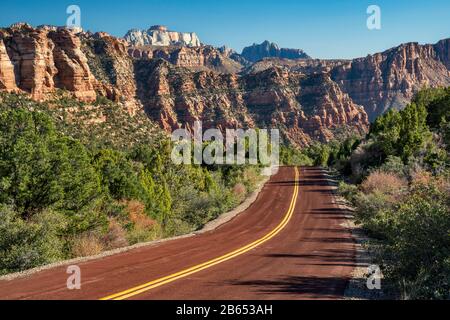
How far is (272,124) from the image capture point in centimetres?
16538

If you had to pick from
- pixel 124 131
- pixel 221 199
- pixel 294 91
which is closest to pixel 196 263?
pixel 221 199

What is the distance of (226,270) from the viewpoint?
1170cm

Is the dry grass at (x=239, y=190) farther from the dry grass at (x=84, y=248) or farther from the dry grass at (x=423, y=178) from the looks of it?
the dry grass at (x=84, y=248)

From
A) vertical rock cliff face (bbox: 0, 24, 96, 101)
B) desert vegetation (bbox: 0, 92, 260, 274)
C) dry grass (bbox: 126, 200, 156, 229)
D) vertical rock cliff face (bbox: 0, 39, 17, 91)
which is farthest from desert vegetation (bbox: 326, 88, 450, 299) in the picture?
vertical rock cliff face (bbox: 0, 39, 17, 91)

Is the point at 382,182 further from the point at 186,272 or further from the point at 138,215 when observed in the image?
the point at 186,272

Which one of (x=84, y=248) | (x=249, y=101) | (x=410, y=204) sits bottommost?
(x=84, y=248)

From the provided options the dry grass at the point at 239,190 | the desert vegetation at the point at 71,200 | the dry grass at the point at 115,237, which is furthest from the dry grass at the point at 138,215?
the dry grass at the point at 239,190

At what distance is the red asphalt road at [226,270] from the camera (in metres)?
8.85

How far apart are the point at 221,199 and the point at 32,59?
74.3 metres

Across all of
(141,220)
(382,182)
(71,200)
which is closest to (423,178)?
(382,182)

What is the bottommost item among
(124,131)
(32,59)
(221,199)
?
(221,199)

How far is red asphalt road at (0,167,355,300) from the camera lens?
8.85m
